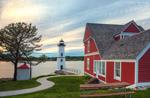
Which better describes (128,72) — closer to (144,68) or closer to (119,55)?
(144,68)

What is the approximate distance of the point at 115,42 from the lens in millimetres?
27969

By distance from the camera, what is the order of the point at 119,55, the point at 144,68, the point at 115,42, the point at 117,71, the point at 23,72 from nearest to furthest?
the point at 144,68 → the point at 119,55 → the point at 117,71 → the point at 115,42 → the point at 23,72

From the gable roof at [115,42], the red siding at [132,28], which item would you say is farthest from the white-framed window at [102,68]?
the red siding at [132,28]

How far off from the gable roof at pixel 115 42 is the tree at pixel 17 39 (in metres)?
8.79

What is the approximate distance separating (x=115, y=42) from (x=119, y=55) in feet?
23.9

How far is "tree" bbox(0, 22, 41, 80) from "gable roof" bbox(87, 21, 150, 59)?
879 centimetres

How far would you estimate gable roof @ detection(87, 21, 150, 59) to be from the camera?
1878cm

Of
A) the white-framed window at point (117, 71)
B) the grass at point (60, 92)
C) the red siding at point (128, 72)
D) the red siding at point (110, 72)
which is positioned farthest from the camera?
the red siding at point (110, 72)

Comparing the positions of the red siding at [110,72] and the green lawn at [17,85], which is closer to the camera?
the red siding at [110,72]

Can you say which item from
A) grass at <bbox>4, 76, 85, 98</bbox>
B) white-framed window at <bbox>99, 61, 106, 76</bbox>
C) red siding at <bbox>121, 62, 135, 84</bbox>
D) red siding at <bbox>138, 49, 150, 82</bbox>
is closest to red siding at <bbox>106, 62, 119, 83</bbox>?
white-framed window at <bbox>99, 61, 106, 76</bbox>

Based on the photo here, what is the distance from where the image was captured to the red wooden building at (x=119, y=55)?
58.1 feet

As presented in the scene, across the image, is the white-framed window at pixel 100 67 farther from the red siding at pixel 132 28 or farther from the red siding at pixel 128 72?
the red siding at pixel 128 72

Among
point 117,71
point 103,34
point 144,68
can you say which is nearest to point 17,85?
point 117,71

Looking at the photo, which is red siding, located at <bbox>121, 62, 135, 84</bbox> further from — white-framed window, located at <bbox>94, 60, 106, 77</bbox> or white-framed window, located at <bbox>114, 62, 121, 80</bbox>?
white-framed window, located at <bbox>94, 60, 106, 77</bbox>
